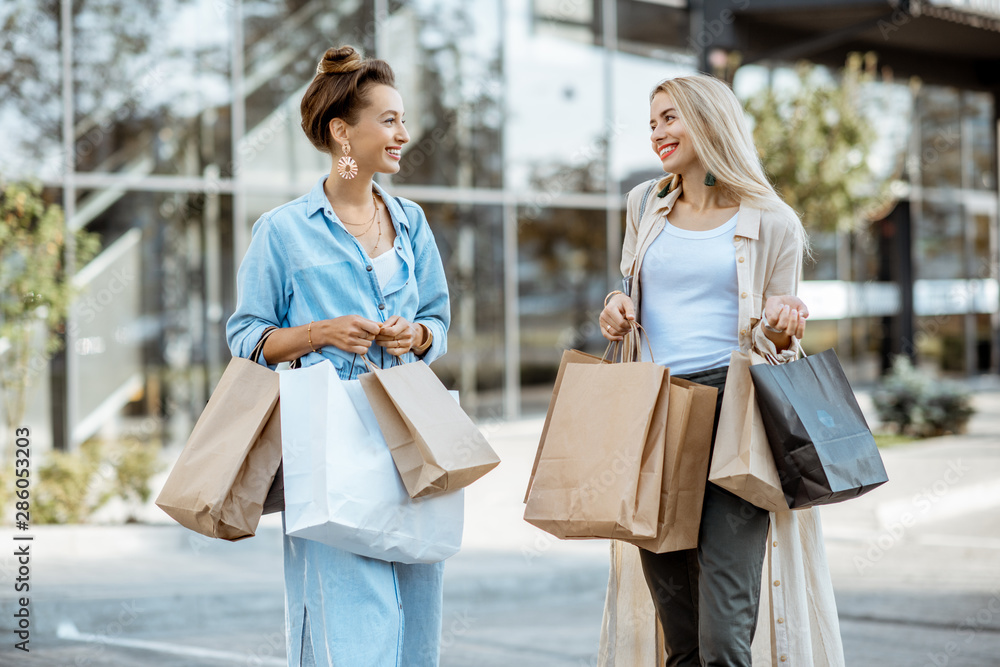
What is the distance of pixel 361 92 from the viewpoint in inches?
106

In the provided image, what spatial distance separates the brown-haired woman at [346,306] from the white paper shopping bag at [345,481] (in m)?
0.13

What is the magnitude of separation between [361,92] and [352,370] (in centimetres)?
71

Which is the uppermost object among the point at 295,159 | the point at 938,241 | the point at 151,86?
the point at 151,86

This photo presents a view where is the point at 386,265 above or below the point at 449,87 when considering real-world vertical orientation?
below

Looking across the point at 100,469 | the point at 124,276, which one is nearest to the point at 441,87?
the point at 124,276

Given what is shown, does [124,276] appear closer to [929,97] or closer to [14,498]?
[14,498]

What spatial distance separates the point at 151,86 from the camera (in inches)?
427

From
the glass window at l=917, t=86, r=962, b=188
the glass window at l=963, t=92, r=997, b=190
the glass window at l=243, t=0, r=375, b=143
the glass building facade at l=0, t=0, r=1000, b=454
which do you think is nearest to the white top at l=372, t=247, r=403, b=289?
the glass building facade at l=0, t=0, r=1000, b=454

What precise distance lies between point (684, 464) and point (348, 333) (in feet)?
3.05

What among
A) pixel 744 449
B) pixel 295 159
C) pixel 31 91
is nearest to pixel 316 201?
pixel 744 449

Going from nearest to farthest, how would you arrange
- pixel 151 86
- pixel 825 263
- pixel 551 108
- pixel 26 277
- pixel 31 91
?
pixel 26 277
pixel 31 91
pixel 151 86
pixel 551 108
pixel 825 263

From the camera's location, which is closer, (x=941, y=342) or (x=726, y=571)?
(x=726, y=571)

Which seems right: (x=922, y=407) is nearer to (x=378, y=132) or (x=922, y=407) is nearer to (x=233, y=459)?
(x=378, y=132)

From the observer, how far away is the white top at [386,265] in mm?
2707
